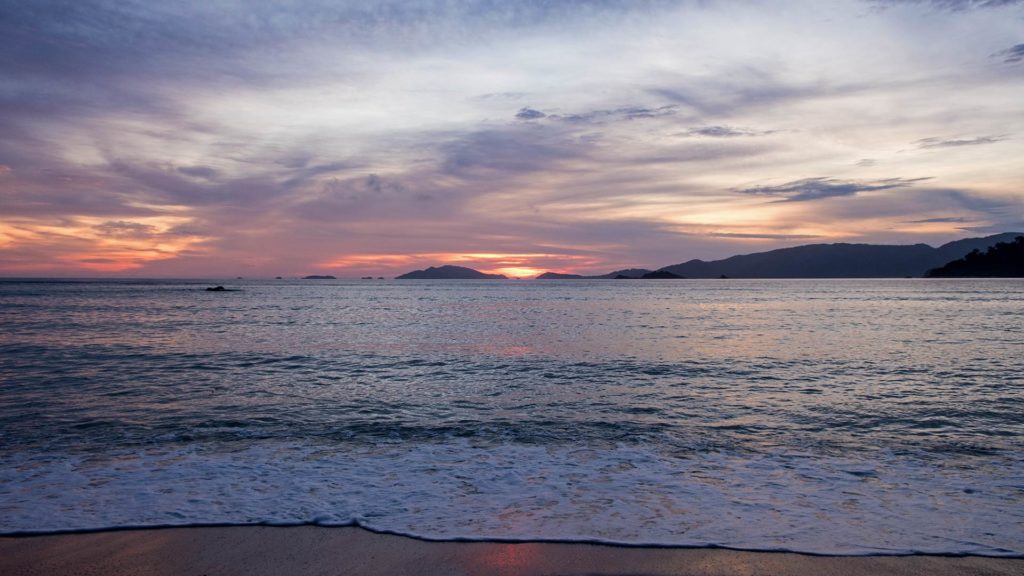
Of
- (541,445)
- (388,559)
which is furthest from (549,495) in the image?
(541,445)

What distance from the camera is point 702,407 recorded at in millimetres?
14250

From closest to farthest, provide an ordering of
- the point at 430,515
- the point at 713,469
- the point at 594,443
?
the point at 430,515 < the point at 713,469 < the point at 594,443

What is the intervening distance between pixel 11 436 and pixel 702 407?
14.6m

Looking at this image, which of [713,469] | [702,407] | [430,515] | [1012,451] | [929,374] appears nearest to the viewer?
[430,515]

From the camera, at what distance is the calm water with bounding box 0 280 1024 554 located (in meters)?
7.33

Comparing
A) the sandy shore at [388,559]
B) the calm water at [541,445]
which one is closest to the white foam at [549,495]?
the calm water at [541,445]

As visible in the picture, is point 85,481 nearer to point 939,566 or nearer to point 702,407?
point 939,566

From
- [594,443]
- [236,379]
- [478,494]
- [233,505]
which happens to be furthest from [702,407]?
[236,379]

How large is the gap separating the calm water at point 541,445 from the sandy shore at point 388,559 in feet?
1.07

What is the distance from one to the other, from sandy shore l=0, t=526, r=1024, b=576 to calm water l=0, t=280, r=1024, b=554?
33 centimetres

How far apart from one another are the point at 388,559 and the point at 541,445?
504cm

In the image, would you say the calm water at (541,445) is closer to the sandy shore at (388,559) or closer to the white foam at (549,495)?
the white foam at (549,495)

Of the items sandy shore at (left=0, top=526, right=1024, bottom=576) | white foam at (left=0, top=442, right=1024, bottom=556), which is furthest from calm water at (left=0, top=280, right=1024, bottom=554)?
sandy shore at (left=0, top=526, right=1024, bottom=576)

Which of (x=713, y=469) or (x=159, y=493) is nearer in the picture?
(x=159, y=493)
